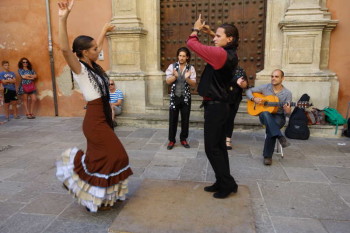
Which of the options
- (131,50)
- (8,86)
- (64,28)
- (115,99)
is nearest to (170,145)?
(115,99)

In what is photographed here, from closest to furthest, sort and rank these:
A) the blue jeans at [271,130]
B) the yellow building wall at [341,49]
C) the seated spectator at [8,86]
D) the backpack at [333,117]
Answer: the blue jeans at [271,130]
the backpack at [333,117]
the yellow building wall at [341,49]
the seated spectator at [8,86]

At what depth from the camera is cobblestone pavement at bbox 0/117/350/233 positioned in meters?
2.76

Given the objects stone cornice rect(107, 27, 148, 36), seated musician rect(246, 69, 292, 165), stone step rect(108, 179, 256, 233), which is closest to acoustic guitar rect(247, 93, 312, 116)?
seated musician rect(246, 69, 292, 165)

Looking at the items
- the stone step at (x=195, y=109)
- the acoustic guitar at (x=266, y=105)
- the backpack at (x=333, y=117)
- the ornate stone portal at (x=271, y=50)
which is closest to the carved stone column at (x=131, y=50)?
the ornate stone portal at (x=271, y=50)

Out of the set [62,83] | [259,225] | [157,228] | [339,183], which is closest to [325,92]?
[339,183]

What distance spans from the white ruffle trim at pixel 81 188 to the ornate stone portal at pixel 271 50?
14.0 ft

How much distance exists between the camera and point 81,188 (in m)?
2.71

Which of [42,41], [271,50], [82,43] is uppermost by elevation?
[42,41]

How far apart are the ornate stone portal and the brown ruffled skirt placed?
168 inches

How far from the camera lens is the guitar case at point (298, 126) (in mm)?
5539

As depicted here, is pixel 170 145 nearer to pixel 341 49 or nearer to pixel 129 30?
pixel 129 30

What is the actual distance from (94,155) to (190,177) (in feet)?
4.91

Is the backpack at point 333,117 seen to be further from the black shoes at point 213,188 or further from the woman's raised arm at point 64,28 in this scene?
the woman's raised arm at point 64,28

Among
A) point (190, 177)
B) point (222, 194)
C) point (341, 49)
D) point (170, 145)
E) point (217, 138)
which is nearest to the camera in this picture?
point (217, 138)
